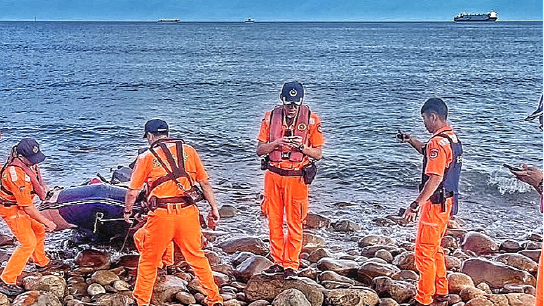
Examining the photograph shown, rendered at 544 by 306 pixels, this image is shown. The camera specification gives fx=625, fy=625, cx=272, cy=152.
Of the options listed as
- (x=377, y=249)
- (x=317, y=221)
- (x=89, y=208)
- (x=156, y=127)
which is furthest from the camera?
(x=317, y=221)

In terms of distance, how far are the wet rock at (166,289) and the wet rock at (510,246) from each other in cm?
504

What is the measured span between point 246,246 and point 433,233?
139 inches

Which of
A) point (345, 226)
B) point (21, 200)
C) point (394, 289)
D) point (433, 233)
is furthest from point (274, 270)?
point (345, 226)

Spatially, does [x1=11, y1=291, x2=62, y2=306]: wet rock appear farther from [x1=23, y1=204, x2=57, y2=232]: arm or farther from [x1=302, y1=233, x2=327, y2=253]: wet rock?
[x1=302, y1=233, x2=327, y2=253]: wet rock

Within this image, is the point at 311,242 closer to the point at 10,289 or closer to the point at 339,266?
the point at 339,266

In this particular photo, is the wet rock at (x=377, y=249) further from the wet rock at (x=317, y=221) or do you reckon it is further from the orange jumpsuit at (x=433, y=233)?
the orange jumpsuit at (x=433, y=233)

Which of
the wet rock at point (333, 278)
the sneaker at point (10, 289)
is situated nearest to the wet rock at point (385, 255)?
the wet rock at point (333, 278)

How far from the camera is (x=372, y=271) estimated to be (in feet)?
25.2

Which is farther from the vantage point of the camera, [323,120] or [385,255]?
[323,120]

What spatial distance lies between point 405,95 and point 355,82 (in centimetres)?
715

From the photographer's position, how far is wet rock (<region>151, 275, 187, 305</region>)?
6957 millimetres

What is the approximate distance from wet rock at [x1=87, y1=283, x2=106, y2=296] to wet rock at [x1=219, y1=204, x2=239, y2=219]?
4.27 meters

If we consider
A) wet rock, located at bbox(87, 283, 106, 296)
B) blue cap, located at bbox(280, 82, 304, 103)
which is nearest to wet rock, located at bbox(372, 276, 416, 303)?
blue cap, located at bbox(280, 82, 304, 103)

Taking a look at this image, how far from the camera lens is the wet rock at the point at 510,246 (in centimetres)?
Answer: 944
